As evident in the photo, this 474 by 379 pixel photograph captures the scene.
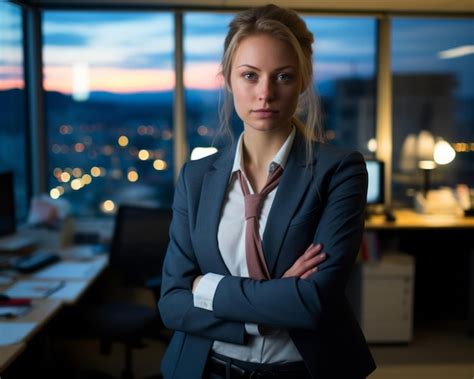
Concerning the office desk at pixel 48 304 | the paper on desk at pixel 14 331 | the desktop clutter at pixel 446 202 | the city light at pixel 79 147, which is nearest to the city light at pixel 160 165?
the city light at pixel 79 147

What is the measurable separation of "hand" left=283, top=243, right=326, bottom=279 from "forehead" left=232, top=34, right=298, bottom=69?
1.45 feet

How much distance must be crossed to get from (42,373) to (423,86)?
12.4 feet

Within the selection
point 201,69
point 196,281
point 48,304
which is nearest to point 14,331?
point 48,304

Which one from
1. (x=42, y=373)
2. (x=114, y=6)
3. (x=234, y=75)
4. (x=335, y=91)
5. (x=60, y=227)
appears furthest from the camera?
(x=335, y=91)

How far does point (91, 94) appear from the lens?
4828 mm

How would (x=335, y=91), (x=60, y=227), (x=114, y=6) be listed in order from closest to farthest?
(x=60, y=227)
(x=114, y=6)
(x=335, y=91)

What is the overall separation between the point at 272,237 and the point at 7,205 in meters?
2.77

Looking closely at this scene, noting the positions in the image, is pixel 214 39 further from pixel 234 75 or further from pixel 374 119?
pixel 234 75

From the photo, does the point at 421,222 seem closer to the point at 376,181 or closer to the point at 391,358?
the point at 376,181

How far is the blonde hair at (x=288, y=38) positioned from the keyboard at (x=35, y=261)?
99.7 inches

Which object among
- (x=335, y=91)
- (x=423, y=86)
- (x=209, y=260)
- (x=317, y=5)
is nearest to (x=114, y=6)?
(x=317, y=5)

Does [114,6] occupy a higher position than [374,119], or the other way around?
[114,6]

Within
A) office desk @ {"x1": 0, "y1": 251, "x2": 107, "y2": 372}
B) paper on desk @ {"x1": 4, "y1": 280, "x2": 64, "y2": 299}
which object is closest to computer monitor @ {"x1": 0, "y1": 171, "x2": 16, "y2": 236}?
office desk @ {"x1": 0, "y1": 251, "x2": 107, "y2": 372}

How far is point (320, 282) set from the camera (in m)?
1.42
